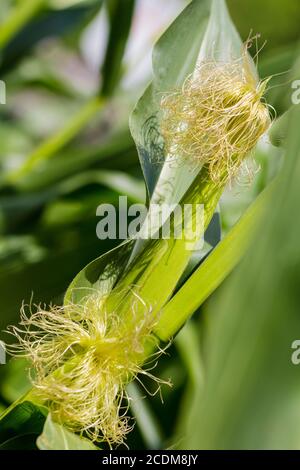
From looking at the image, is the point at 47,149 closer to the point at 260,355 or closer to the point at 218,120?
the point at 218,120

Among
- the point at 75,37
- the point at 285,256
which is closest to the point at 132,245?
the point at 285,256

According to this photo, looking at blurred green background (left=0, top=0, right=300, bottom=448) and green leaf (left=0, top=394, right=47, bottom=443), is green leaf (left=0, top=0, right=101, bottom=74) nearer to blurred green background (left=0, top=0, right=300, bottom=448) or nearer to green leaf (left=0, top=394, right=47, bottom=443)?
blurred green background (left=0, top=0, right=300, bottom=448)

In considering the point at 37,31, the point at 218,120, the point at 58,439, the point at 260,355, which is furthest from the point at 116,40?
the point at 260,355

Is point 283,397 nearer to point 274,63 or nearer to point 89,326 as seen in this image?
point 89,326

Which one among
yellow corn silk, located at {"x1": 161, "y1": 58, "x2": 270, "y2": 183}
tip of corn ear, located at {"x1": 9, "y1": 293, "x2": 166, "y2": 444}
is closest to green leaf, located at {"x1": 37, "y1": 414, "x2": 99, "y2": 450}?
tip of corn ear, located at {"x1": 9, "y1": 293, "x2": 166, "y2": 444}

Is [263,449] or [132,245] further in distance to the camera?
[132,245]

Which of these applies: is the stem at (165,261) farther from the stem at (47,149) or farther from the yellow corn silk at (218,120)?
the stem at (47,149)
